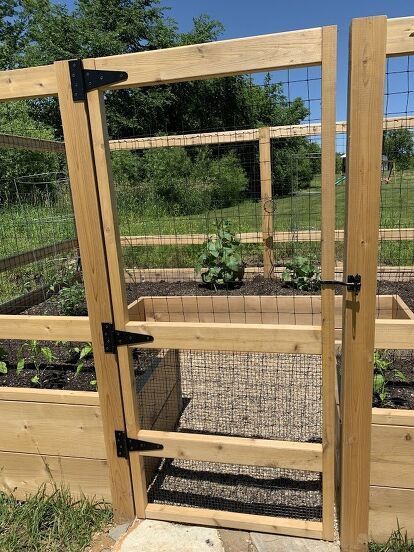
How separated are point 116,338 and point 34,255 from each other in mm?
2909

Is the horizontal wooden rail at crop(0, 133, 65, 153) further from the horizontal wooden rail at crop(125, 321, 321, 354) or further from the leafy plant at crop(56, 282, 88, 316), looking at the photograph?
the horizontal wooden rail at crop(125, 321, 321, 354)

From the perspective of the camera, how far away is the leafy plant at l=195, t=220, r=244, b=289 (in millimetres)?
5164

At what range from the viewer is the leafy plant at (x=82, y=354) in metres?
2.99

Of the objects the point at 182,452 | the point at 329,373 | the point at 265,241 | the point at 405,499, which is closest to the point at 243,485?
the point at 182,452

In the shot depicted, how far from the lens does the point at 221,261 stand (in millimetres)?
5199

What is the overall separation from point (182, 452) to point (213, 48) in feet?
6.08

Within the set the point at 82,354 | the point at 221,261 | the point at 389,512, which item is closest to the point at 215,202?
the point at 221,261

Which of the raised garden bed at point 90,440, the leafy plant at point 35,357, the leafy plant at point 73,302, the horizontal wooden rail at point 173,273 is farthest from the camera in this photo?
the horizontal wooden rail at point 173,273

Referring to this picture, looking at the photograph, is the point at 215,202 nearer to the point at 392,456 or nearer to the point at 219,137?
the point at 219,137

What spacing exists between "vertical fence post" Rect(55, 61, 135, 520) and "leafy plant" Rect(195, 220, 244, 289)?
307 centimetres

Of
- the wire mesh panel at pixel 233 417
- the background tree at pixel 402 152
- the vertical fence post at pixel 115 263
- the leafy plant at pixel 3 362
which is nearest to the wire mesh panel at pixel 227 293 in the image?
the wire mesh panel at pixel 233 417

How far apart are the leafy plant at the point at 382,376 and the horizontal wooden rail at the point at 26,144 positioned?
137 inches

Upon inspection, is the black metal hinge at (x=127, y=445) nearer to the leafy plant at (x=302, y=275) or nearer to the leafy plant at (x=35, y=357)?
the leafy plant at (x=35, y=357)

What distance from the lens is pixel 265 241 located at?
17.5ft
